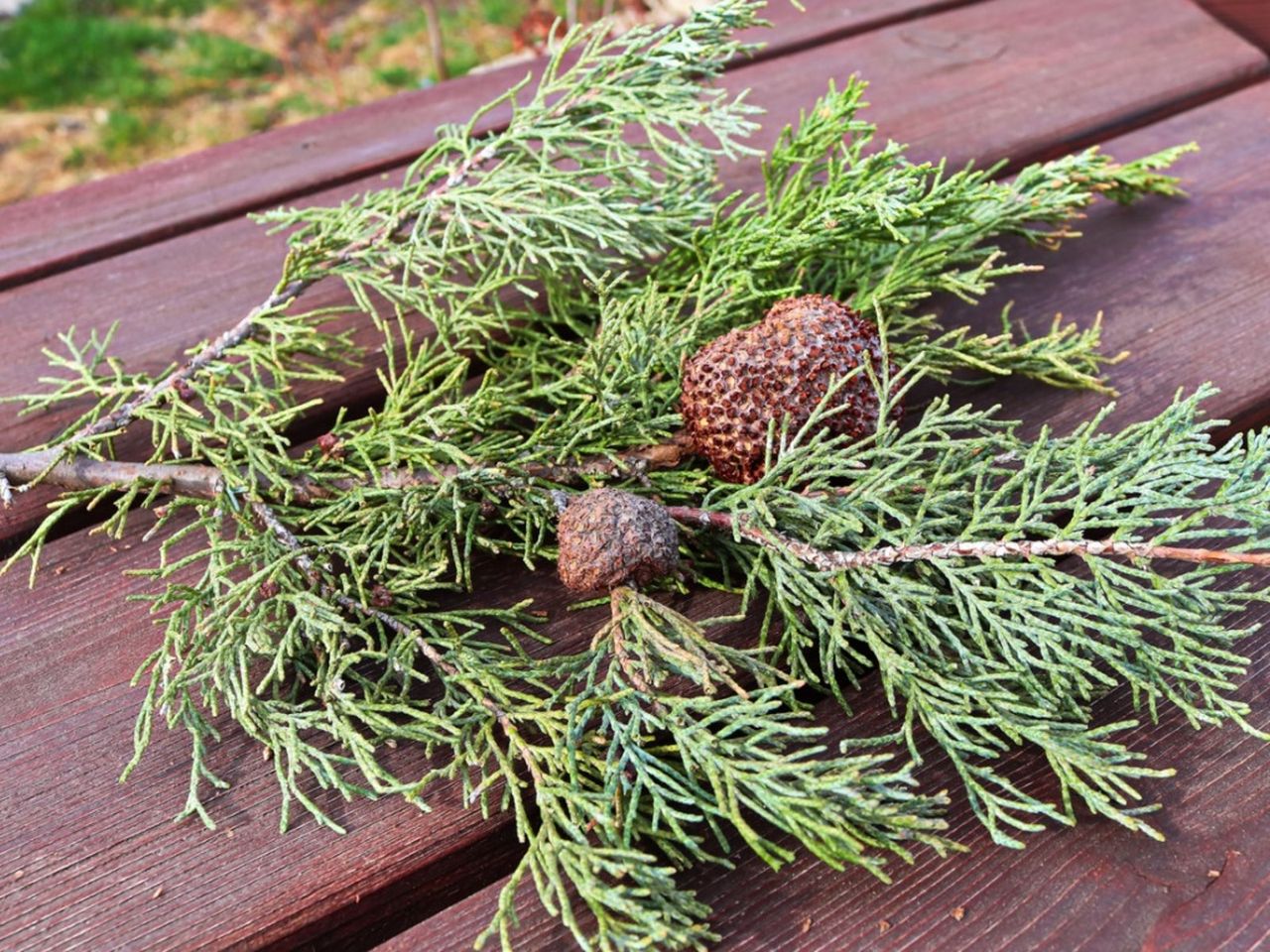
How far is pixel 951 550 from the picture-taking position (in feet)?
3.07

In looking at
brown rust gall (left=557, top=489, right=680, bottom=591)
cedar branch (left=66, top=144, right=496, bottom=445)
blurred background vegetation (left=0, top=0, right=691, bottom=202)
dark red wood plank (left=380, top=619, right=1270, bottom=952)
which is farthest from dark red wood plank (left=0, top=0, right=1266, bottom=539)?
blurred background vegetation (left=0, top=0, right=691, bottom=202)

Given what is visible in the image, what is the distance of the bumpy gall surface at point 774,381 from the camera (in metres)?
1.07

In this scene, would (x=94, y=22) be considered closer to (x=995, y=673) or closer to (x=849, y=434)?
(x=849, y=434)

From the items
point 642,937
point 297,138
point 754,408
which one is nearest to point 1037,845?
point 642,937

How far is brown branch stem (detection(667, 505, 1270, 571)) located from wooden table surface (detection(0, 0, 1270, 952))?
12 centimetres

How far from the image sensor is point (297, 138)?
1.92 m

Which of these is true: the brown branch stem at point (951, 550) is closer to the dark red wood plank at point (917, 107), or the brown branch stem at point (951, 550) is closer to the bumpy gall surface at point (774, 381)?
the bumpy gall surface at point (774, 381)

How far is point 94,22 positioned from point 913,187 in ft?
12.5

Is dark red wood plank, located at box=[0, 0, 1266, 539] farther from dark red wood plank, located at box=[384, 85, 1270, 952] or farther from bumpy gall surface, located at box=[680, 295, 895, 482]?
dark red wood plank, located at box=[384, 85, 1270, 952]

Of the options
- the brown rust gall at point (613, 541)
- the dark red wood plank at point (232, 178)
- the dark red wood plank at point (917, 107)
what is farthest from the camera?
the dark red wood plank at point (232, 178)

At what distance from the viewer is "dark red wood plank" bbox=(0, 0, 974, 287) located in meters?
1.69

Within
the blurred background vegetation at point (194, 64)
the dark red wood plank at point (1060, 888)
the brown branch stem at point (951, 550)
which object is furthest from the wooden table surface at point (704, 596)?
the blurred background vegetation at point (194, 64)

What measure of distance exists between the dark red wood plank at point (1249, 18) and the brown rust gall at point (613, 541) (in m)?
1.95

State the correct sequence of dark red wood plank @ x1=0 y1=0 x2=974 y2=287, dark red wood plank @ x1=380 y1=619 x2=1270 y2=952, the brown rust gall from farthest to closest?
dark red wood plank @ x1=0 y1=0 x2=974 y2=287 < the brown rust gall < dark red wood plank @ x1=380 y1=619 x2=1270 y2=952
